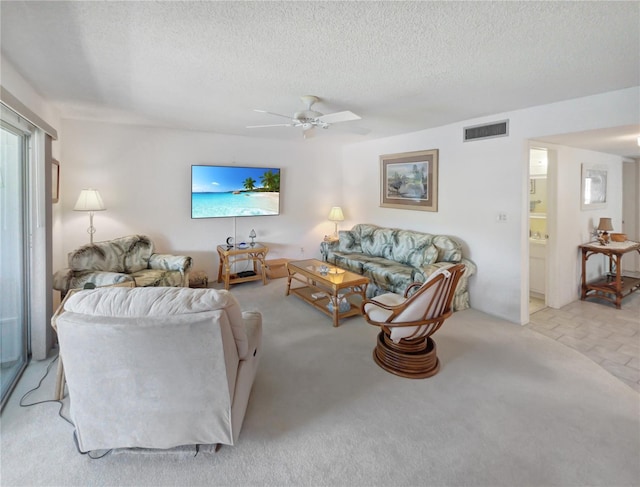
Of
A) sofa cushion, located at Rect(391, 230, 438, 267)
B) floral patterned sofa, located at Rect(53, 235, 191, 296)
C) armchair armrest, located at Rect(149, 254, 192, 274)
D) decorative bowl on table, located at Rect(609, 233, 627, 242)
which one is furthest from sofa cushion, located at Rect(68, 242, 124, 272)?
decorative bowl on table, located at Rect(609, 233, 627, 242)

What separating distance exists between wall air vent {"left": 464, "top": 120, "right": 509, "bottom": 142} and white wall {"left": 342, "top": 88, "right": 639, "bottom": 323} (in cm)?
6

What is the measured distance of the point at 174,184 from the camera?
15.8 ft

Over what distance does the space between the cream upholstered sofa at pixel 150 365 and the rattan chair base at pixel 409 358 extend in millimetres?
1367

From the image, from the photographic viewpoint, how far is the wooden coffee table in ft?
11.6

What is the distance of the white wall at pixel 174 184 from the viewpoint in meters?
4.20

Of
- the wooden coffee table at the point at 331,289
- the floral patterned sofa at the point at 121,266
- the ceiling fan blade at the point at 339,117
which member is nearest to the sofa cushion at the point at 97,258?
the floral patterned sofa at the point at 121,266

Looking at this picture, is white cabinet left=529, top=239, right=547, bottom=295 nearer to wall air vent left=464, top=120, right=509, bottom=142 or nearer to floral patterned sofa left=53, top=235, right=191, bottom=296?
wall air vent left=464, top=120, right=509, bottom=142

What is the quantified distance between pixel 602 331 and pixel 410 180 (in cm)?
297

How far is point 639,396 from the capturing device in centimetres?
229

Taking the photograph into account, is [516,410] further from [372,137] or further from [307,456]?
[372,137]

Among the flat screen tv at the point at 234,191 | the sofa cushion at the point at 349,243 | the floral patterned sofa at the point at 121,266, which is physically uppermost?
the flat screen tv at the point at 234,191

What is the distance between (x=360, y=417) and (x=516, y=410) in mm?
1070

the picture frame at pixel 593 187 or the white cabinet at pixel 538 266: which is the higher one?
the picture frame at pixel 593 187

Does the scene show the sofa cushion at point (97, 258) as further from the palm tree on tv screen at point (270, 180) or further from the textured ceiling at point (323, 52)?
the palm tree on tv screen at point (270, 180)
